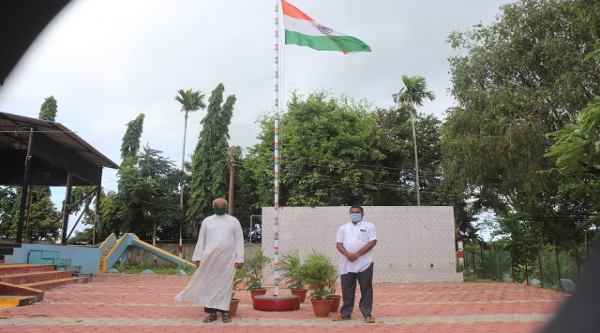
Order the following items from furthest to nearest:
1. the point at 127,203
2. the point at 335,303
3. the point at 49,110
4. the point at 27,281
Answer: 1. the point at 127,203
2. the point at 49,110
3. the point at 27,281
4. the point at 335,303

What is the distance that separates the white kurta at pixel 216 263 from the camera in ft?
21.5

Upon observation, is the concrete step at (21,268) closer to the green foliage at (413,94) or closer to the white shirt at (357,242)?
the white shirt at (357,242)

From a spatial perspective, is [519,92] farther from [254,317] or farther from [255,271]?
[254,317]

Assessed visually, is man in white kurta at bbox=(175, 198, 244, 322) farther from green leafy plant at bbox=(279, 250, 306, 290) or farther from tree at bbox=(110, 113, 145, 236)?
tree at bbox=(110, 113, 145, 236)

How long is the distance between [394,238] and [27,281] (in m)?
10.2

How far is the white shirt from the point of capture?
22.1 feet

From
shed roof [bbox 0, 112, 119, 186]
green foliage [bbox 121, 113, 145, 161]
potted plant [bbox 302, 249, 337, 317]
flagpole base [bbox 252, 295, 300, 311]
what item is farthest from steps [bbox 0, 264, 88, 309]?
green foliage [bbox 121, 113, 145, 161]

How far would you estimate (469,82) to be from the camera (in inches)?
668

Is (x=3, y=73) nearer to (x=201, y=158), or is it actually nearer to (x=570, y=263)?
(x=570, y=263)

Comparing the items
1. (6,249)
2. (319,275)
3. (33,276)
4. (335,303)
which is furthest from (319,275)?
A: (6,249)

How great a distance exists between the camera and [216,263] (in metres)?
6.77

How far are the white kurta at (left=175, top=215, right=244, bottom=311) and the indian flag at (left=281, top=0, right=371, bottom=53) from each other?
378cm

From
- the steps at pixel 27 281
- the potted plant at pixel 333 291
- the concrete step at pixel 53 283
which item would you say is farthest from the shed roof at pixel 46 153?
the potted plant at pixel 333 291

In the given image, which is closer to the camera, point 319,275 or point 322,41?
point 319,275
